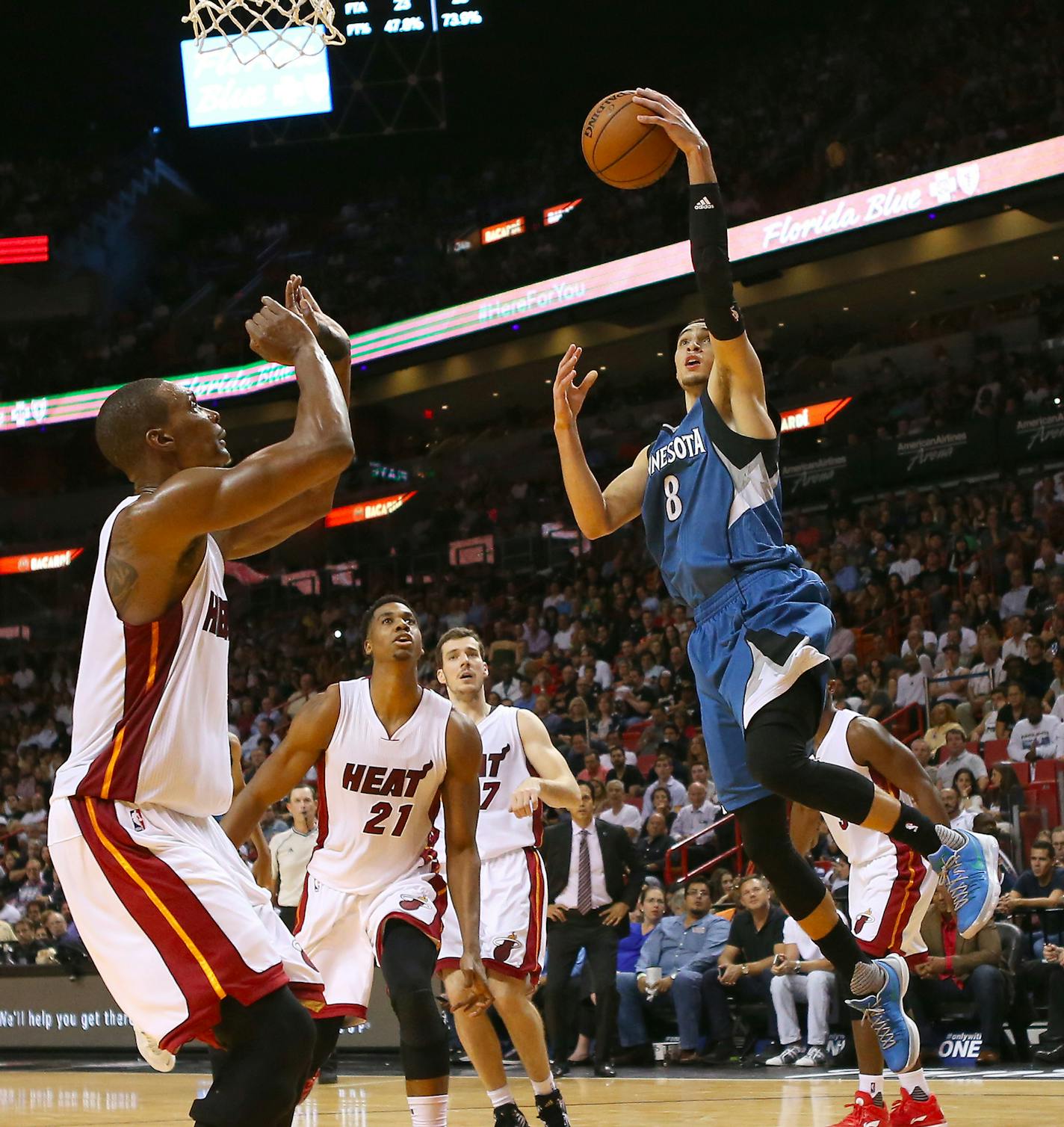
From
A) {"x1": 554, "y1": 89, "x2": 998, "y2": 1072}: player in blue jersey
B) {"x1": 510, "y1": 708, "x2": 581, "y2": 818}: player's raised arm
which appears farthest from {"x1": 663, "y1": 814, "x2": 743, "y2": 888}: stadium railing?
{"x1": 554, "y1": 89, "x2": 998, "y2": 1072}: player in blue jersey

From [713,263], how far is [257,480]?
1991 mm

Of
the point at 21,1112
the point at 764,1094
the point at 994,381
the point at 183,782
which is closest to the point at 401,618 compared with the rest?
the point at 183,782

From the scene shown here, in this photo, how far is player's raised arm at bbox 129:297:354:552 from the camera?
3.33 metres

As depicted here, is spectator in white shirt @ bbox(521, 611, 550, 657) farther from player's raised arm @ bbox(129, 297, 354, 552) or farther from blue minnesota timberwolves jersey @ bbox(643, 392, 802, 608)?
player's raised arm @ bbox(129, 297, 354, 552)

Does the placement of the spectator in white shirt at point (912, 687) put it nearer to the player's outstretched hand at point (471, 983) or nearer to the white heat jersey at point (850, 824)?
the white heat jersey at point (850, 824)

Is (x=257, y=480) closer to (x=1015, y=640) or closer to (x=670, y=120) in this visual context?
(x=670, y=120)

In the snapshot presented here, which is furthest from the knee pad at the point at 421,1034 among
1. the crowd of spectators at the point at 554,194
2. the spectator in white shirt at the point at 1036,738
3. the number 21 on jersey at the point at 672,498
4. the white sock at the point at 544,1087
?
the crowd of spectators at the point at 554,194

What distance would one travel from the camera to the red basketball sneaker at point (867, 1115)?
18.8 ft

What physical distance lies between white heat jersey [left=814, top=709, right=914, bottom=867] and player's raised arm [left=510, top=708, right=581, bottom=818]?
109 cm

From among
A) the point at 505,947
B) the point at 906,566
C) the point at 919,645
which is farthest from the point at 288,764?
the point at 906,566

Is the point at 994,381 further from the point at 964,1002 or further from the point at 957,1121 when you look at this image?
the point at 957,1121

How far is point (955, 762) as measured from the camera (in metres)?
11.5

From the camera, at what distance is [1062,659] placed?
12.8 meters

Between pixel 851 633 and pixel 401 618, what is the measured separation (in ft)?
34.7
